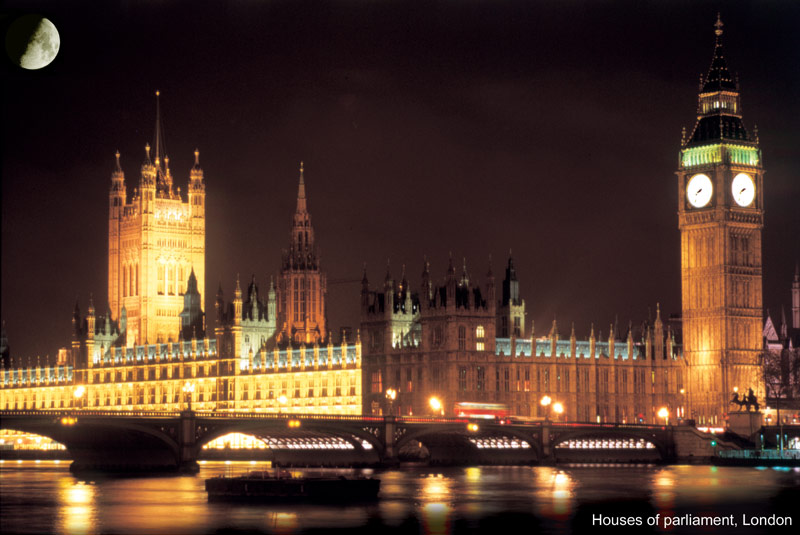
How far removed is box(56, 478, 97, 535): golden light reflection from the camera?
44956 mm

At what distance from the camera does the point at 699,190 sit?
140 meters

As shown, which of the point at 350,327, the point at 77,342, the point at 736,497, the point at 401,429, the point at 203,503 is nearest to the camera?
the point at 203,503

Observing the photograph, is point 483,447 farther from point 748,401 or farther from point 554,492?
point 554,492

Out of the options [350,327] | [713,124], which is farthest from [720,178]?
[350,327]

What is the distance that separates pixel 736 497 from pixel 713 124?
273ft

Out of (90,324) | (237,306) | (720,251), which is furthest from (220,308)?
(720,251)

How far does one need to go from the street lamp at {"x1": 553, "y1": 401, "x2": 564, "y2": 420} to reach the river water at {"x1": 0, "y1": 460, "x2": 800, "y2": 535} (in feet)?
128

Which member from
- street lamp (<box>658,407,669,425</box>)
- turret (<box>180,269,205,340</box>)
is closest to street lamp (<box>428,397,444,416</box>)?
street lamp (<box>658,407,669,425</box>)

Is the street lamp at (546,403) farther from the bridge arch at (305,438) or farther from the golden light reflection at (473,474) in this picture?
the bridge arch at (305,438)

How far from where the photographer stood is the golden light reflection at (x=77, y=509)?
147 feet

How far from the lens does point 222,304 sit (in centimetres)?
16100

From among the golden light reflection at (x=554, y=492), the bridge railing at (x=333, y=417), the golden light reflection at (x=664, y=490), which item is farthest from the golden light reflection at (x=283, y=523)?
the bridge railing at (x=333, y=417)

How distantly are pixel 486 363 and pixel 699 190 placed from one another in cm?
3253

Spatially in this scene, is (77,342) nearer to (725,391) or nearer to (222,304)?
(222,304)
